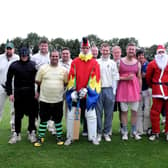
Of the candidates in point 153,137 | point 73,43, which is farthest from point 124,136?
point 73,43

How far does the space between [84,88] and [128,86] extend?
41.1 inches

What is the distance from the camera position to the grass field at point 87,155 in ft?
14.7

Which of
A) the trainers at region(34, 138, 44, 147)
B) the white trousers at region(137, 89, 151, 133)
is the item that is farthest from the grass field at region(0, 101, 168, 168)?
the white trousers at region(137, 89, 151, 133)

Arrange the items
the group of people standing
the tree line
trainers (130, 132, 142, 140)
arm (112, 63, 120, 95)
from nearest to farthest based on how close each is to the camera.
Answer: the group of people standing, arm (112, 63, 120, 95), trainers (130, 132, 142, 140), the tree line

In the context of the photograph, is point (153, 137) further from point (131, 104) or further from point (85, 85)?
point (85, 85)

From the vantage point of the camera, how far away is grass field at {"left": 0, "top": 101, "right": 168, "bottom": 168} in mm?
4480

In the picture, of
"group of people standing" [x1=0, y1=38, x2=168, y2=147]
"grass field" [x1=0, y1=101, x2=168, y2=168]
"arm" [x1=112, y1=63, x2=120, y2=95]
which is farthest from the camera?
"arm" [x1=112, y1=63, x2=120, y2=95]

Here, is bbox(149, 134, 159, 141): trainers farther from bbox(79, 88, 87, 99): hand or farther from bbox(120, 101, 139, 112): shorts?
bbox(79, 88, 87, 99): hand

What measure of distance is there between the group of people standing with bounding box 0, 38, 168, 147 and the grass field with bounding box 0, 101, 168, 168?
230mm

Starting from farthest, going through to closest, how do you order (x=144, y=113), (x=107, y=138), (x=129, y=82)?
(x=144, y=113), (x=107, y=138), (x=129, y=82)

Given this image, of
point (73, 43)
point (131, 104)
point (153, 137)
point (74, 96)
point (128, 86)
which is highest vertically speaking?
point (73, 43)

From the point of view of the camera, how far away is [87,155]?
495 cm

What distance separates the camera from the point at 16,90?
5.60 m

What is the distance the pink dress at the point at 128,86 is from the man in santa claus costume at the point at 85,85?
652mm
